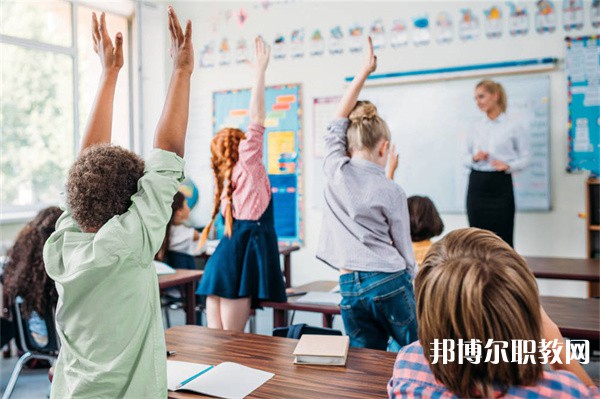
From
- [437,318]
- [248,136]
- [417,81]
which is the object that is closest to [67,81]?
[417,81]

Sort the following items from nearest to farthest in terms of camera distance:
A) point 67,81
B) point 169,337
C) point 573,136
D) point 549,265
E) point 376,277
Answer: point 169,337 → point 376,277 → point 549,265 → point 573,136 → point 67,81

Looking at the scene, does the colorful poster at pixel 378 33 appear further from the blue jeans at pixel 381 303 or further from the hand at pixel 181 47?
the hand at pixel 181 47

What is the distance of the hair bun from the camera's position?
1.95 meters

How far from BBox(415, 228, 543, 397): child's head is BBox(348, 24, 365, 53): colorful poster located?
4657 millimetres

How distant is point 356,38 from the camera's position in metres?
5.36

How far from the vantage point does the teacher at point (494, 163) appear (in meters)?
4.25

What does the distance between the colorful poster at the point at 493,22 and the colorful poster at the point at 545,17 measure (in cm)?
29

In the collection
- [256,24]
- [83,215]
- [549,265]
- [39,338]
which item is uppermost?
[256,24]

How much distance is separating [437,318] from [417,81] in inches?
172

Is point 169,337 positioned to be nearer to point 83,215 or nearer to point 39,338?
point 83,215

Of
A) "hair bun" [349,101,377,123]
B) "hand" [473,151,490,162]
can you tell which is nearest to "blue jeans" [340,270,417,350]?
"hair bun" [349,101,377,123]

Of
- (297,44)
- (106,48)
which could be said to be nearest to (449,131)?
(297,44)

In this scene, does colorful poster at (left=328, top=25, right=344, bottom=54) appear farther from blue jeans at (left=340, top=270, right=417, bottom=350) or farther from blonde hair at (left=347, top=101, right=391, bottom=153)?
blue jeans at (left=340, top=270, right=417, bottom=350)

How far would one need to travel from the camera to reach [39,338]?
274 centimetres
